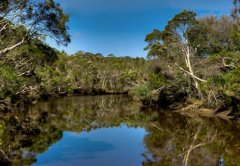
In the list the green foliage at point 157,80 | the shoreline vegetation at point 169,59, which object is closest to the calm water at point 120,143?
the shoreline vegetation at point 169,59

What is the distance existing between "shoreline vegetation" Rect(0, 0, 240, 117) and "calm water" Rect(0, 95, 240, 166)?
12.2 feet

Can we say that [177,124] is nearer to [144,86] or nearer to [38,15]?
[38,15]

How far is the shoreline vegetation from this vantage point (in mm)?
20047

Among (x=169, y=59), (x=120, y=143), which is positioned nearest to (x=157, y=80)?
(x=169, y=59)

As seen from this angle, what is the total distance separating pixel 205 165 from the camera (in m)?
12.9

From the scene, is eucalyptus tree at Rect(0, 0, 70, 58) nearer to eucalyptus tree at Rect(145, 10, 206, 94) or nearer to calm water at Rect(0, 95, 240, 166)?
calm water at Rect(0, 95, 240, 166)

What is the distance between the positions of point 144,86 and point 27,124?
20.8 metres

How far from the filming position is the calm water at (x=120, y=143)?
13.9 m

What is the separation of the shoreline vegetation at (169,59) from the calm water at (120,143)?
3.71 meters

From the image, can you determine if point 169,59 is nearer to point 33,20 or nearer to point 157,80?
point 157,80

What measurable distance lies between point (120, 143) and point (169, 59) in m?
22.0

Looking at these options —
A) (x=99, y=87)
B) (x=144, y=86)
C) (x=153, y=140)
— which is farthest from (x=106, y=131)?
(x=99, y=87)

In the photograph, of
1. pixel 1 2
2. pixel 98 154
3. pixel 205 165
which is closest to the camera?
pixel 205 165

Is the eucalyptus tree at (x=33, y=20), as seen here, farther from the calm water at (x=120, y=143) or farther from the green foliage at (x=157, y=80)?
the green foliage at (x=157, y=80)
